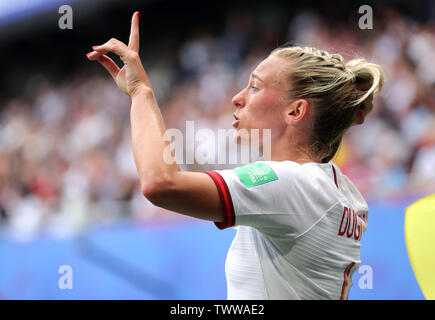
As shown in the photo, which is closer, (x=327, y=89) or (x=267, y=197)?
(x=267, y=197)

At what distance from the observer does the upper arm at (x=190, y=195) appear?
1159 millimetres

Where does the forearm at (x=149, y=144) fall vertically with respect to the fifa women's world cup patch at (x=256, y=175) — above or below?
above

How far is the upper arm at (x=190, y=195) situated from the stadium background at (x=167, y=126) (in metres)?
1.02

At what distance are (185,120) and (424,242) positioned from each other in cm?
404

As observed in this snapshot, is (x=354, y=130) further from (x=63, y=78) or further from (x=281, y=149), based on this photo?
(x=63, y=78)

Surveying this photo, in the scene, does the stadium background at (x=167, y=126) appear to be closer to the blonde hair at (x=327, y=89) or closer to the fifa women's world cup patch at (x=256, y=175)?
the blonde hair at (x=327, y=89)

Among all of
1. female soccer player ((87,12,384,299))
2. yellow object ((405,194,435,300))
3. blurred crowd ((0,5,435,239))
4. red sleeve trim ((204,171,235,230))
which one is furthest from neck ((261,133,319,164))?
blurred crowd ((0,5,435,239))

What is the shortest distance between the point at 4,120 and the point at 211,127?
4087 millimetres

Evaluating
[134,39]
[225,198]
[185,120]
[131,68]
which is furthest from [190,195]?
[185,120]

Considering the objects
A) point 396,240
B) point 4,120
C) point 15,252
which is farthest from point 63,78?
point 396,240

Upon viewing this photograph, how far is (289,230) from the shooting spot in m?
1.27

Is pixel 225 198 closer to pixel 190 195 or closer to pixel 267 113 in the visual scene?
pixel 190 195

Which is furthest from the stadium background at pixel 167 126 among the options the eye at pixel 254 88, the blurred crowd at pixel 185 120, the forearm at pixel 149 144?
the forearm at pixel 149 144

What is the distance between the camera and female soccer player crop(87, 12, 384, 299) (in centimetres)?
120
